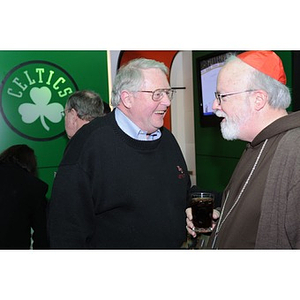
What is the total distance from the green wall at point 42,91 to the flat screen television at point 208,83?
116 centimetres

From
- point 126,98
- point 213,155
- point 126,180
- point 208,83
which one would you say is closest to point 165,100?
point 126,98

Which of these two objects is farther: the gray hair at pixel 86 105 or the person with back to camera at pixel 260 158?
the gray hair at pixel 86 105

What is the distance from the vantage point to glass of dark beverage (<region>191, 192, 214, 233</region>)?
1848 millimetres

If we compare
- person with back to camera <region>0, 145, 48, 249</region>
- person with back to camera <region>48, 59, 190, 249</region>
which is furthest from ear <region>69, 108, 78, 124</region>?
person with back to camera <region>48, 59, 190, 249</region>

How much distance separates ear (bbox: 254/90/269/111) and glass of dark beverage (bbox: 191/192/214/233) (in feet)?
1.48

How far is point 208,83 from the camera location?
4965 millimetres

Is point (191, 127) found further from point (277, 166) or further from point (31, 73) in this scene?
point (277, 166)

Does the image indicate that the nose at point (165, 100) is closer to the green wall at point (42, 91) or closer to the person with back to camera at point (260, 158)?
the person with back to camera at point (260, 158)

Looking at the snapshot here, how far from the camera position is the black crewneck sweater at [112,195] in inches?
70.1

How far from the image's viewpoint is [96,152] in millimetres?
1819

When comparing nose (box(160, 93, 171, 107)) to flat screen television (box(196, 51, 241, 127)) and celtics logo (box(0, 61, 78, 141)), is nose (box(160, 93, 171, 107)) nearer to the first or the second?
flat screen television (box(196, 51, 241, 127))

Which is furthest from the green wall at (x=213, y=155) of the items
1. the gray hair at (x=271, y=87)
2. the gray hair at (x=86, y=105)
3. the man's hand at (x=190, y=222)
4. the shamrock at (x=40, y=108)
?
the gray hair at (x=271, y=87)

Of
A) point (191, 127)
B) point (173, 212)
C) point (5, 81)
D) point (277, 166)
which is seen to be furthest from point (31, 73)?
point (277, 166)

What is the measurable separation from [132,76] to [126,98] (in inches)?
4.1
